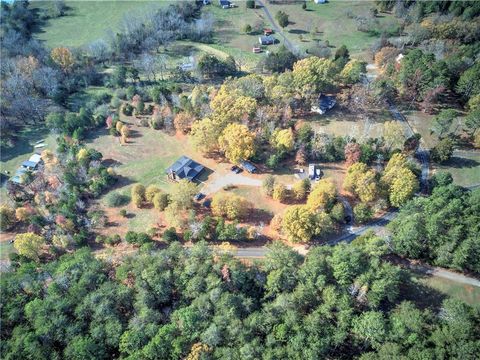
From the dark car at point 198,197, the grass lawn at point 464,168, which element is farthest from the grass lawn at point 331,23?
the dark car at point 198,197

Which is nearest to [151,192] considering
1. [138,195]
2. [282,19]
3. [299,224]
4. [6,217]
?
[138,195]

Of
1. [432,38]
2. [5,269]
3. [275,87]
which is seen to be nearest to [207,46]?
[275,87]

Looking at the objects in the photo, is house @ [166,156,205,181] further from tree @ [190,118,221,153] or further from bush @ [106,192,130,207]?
bush @ [106,192,130,207]

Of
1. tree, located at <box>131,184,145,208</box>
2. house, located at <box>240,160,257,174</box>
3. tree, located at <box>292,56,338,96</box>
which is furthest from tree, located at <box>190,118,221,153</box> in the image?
tree, located at <box>292,56,338,96</box>

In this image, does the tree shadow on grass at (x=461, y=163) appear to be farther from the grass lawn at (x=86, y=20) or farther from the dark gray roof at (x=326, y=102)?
the grass lawn at (x=86, y=20)

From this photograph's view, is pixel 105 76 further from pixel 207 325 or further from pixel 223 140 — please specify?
pixel 207 325
